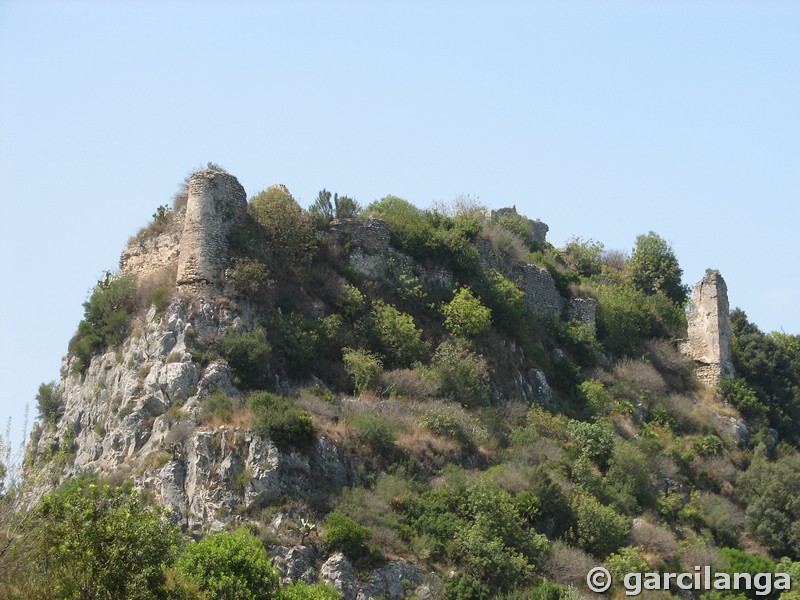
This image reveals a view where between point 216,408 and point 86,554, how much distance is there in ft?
32.3

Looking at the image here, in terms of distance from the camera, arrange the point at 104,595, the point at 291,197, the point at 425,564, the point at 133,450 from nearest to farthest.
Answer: the point at 104,595 < the point at 425,564 < the point at 133,450 < the point at 291,197

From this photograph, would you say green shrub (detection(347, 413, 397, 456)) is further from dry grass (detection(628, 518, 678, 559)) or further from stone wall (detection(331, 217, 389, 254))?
stone wall (detection(331, 217, 389, 254))

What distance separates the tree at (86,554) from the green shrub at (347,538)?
638cm

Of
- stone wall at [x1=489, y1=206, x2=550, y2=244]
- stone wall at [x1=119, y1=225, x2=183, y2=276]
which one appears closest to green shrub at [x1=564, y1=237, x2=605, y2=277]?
stone wall at [x1=489, y1=206, x2=550, y2=244]

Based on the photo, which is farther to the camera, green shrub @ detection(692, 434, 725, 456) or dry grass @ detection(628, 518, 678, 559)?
green shrub @ detection(692, 434, 725, 456)

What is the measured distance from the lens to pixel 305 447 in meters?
32.4

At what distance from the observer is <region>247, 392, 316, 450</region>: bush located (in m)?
31.9

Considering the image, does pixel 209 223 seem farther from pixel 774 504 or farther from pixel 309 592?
pixel 774 504

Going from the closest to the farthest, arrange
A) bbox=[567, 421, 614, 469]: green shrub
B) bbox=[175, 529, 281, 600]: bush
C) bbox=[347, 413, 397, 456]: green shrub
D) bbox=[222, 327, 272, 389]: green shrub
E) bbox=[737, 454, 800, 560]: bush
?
A: bbox=[175, 529, 281, 600]: bush
bbox=[347, 413, 397, 456]: green shrub
bbox=[222, 327, 272, 389]: green shrub
bbox=[567, 421, 614, 469]: green shrub
bbox=[737, 454, 800, 560]: bush

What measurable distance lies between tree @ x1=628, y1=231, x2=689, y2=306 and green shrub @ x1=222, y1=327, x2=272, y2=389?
19.5 m

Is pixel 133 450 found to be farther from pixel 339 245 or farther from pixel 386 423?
pixel 339 245

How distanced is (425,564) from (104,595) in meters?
9.61

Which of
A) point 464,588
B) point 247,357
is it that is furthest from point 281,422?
point 464,588

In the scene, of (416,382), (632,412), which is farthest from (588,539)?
(632,412)
